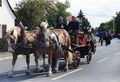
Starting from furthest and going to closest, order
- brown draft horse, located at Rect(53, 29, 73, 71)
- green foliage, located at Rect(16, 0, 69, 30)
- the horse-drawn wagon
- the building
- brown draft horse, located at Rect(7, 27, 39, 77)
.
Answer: green foliage, located at Rect(16, 0, 69, 30) → the building → the horse-drawn wagon → brown draft horse, located at Rect(53, 29, 73, 71) → brown draft horse, located at Rect(7, 27, 39, 77)

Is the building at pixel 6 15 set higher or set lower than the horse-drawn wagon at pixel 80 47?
higher

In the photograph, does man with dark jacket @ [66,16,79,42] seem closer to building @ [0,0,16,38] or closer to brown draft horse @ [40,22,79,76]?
brown draft horse @ [40,22,79,76]

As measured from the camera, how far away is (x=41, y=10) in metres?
56.9

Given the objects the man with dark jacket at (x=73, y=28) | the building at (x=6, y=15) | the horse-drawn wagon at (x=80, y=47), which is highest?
the building at (x=6, y=15)

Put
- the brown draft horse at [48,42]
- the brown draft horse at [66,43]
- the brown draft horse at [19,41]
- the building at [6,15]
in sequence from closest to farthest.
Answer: the brown draft horse at [19,41] → the brown draft horse at [48,42] → the brown draft horse at [66,43] → the building at [6,15]

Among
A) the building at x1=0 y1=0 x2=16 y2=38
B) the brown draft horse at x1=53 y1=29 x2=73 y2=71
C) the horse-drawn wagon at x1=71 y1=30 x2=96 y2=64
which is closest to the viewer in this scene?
the brown draft horse at x1=53 y1=29 x2=73 y2=71

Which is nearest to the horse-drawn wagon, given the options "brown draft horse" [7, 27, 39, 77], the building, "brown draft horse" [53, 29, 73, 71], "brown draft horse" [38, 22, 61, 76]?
"brown draft horse" [53, 29, 73, 71]

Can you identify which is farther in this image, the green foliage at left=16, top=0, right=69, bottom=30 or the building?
the green foliage at left=16, top=0, right=69, bottom=30

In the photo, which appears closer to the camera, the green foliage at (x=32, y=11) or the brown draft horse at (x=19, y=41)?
the brown draft horse at (x=19, y=41)

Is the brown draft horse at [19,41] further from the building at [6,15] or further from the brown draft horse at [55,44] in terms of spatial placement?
the building at [6,15]

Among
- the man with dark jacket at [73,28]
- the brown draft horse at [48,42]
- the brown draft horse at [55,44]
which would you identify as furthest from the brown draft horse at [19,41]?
the man with dark jacket at [73,28]

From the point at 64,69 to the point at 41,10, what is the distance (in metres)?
40.3

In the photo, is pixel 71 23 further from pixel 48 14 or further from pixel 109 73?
pixel 48 14

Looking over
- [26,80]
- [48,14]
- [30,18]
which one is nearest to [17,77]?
[26,80]
